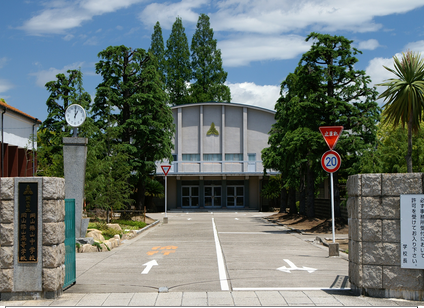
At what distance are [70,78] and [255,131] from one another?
2261 cm

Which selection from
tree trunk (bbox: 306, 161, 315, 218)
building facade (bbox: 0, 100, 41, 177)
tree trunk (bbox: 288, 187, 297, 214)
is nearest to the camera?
tree trunk (bbox: 306, 161, 315, 218)

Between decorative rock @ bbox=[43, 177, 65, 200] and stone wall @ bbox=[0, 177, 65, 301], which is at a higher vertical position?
decorative rock @ bbox=[43, 177, 65, 200]

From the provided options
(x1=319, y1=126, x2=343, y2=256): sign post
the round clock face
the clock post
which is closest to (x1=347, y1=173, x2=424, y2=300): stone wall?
(x1=319, y1=126, x2=343, y2=256): sign post

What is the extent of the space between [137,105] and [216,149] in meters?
19.1

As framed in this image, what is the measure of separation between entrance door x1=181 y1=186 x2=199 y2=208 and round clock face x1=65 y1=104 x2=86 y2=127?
116 ft

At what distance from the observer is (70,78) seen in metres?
35.6

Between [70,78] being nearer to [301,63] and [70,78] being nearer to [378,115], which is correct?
[301,63]

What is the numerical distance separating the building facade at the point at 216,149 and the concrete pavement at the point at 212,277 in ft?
109

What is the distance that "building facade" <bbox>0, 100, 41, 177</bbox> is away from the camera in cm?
3023

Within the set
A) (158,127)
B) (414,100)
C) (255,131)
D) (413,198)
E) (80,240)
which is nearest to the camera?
(413,198)

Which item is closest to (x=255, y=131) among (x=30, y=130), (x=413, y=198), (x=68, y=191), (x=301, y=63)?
(x=30, y=130)

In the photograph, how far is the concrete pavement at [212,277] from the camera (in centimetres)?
842

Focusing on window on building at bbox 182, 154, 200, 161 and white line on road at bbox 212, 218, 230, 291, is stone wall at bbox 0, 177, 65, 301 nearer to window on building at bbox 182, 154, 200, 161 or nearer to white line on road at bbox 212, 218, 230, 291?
white line on road at bbox 212, 218, 230, 291

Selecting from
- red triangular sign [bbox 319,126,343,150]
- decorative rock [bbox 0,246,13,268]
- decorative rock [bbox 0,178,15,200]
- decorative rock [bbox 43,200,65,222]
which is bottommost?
decorative rock [bbox 0,246,13,268]
